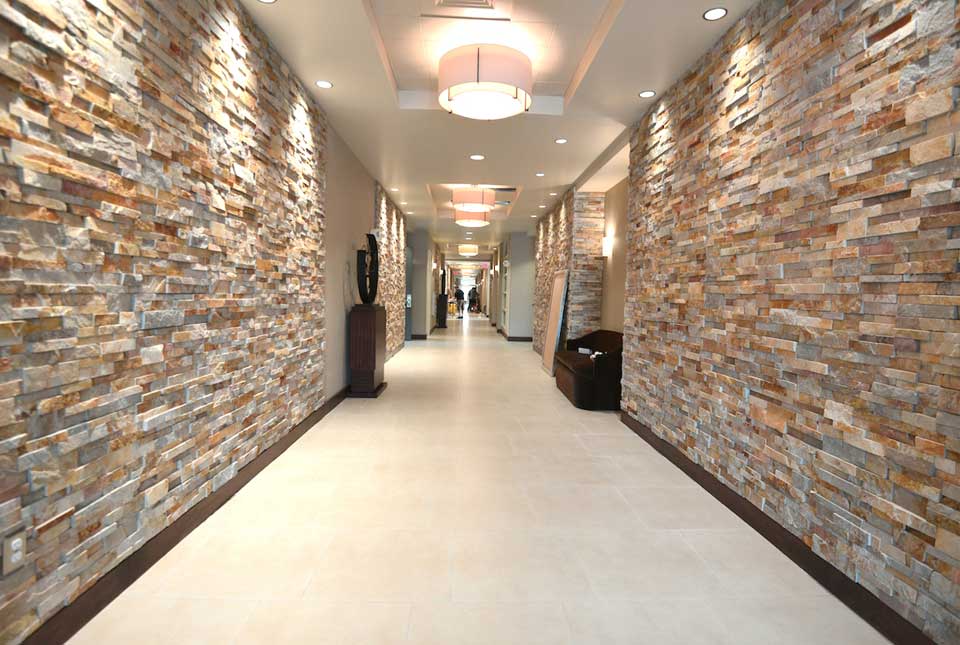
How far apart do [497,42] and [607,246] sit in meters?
4.70

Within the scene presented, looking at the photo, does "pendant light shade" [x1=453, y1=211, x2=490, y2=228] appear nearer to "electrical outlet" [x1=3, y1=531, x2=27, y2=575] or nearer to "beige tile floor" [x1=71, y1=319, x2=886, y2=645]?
"beige tile floor" [x1=71, y1=319, x2=886, y2=645]

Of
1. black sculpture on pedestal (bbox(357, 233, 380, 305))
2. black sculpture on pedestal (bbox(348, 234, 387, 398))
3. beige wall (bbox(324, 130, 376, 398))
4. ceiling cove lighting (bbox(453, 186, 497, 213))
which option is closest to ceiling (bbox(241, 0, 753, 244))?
beige wall (bbox(324, 130, 376, 398))

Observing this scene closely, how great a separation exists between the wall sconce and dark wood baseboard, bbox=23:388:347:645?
613cm

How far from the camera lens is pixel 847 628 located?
202 centimetres

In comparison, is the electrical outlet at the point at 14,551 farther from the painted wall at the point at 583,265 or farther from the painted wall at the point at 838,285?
the painted wall at the point at 583,265

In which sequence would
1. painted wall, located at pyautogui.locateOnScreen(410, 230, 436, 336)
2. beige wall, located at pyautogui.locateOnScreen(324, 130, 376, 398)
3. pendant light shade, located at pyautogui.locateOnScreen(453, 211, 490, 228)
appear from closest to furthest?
beige wall, located at pyautogui.locateOnScreen(324, 130, 376, 398), pendant light shade, located at pyautogui.locateOnScreen(453, 211, 490, 228), painted wall, located at pyautogui.locateOnScreen(410, 230, 436, 336)

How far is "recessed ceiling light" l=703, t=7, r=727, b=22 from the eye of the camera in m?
3.14

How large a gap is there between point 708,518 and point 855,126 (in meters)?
2.28

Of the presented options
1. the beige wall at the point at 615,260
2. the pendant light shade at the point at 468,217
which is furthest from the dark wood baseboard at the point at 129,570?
the pendant light shade at the point at 468,217

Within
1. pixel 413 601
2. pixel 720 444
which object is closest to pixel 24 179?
pixel 413 601

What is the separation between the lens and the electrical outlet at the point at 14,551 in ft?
5.22

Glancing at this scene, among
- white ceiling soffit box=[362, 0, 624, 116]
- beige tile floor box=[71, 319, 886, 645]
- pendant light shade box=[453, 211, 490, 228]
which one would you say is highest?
white ceiling soffit box=[362, 0, 624, 116]

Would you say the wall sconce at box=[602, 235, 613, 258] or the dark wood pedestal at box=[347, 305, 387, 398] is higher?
the wall sconce at box=[602, 235, 613, 258]

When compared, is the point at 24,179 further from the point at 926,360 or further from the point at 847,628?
the point at 847,628
